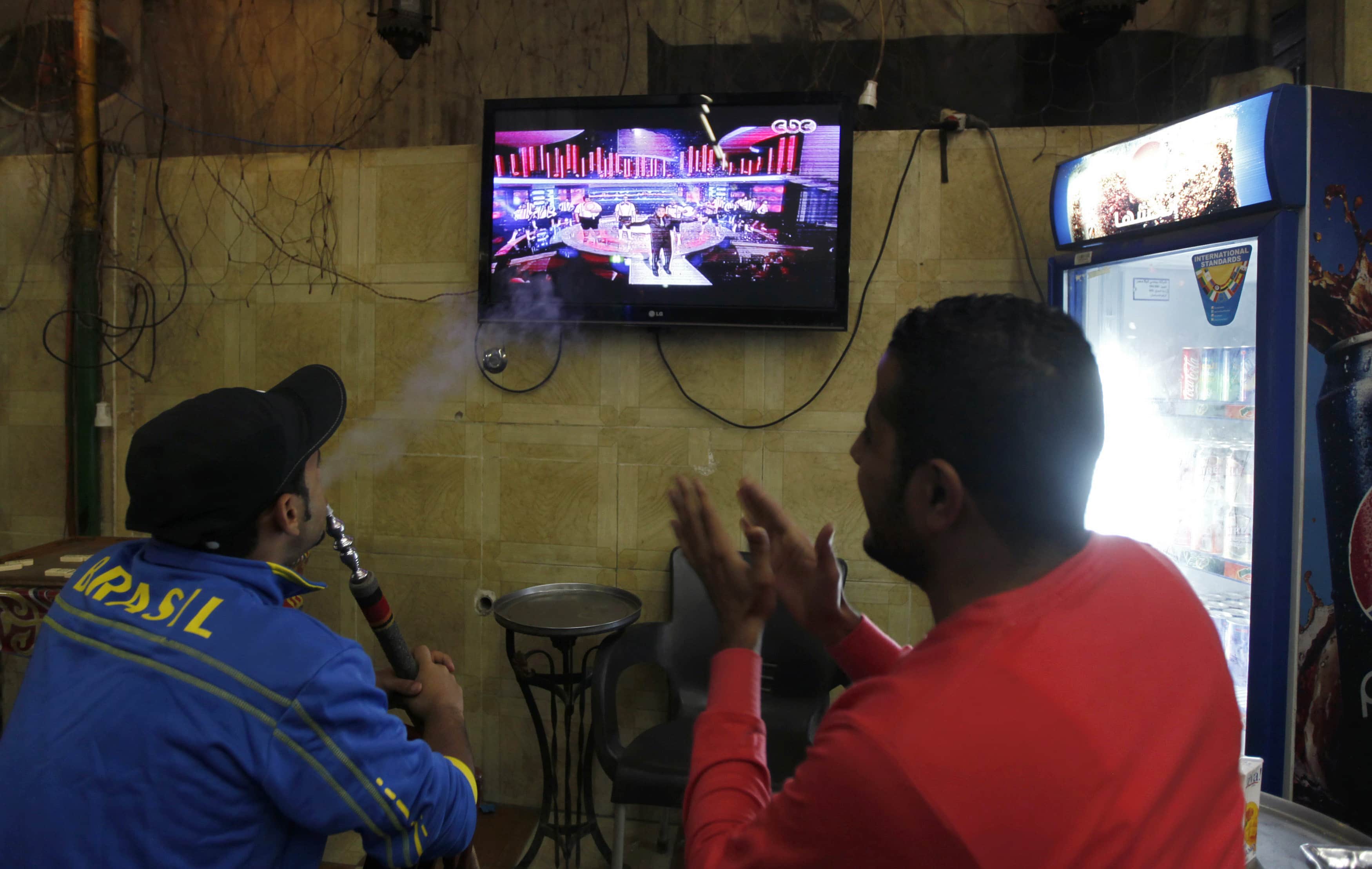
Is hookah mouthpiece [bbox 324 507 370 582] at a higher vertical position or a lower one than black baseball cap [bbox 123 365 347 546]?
lower

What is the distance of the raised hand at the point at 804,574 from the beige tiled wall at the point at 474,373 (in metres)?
2.13

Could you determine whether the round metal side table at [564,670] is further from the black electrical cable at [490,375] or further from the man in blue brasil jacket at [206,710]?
the man in blue brasil jacket at [206,710]

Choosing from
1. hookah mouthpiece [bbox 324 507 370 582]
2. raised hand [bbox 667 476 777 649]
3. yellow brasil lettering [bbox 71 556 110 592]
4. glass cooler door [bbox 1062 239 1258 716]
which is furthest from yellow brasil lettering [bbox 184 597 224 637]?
glass cooler door [bbox 1062 239 1258 716]

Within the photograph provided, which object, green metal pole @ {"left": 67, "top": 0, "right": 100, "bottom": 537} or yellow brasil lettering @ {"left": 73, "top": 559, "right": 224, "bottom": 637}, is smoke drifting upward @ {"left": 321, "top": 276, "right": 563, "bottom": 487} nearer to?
green metal pole @ {"left": 67, "top": 0, "right": 100, "bottom": 537}

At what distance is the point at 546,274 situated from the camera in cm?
346

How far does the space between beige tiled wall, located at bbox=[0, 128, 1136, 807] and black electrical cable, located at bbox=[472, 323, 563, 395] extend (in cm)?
2

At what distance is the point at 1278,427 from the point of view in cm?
211

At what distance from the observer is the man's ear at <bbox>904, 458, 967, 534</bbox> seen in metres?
0.99

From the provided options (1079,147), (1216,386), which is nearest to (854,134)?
(1079,147)

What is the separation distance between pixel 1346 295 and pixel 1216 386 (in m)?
0.63

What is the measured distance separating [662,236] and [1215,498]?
2.23 m

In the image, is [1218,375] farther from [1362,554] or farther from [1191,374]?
[1362,554]

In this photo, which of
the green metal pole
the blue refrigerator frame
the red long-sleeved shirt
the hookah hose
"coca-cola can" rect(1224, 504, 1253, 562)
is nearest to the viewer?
the red long-sleeved shirt

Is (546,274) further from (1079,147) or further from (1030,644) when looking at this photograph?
(1030,644)
